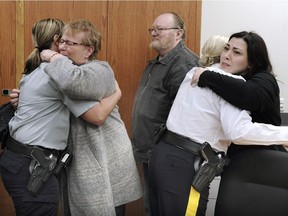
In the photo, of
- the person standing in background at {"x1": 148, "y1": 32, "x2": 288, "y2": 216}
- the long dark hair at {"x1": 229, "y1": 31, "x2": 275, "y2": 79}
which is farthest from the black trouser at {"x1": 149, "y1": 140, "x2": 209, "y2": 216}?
the long dark hair at {"x1": 229, "y1": 31, "x2": 275, "y2": 79}

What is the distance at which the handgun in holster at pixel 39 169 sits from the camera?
1.56m

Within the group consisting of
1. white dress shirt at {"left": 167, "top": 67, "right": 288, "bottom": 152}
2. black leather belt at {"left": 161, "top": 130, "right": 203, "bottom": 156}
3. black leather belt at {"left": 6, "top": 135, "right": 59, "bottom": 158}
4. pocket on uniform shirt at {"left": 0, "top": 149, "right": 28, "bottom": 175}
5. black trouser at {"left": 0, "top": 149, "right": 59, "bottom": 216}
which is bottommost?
black trouser at {"left": 0, "top": 149, "right": 59, "bottom": 216}

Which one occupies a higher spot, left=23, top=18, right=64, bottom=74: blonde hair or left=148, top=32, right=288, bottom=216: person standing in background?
left=23, top=18, right=64, bottom=74: blonde hair

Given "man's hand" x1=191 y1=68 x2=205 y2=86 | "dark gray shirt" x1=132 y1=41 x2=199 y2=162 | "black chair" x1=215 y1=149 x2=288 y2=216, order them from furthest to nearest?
"dark gray shirt" x1=132 y1=41 x2=199 y2=162, "man's hand" x1=191 y1=68 x2=205 y2=86, "black chair" x1=215 y1=149 x2=288 y2=216

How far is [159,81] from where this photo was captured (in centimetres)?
242

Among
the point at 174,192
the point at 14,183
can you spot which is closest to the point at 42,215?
the point at 14,183

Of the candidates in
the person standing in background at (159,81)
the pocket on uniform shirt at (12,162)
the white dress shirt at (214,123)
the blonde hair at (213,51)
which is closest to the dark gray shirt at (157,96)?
the person standing in background at (159,81)

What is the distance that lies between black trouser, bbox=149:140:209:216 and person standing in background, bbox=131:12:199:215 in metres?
0.66

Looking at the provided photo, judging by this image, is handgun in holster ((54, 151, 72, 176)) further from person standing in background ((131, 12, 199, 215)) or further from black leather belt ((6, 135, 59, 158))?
person standing in background ((131, 12, 199, 215))

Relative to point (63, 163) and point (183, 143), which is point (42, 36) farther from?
point (183, 143)

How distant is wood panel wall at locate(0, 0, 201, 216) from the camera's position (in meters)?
2.59

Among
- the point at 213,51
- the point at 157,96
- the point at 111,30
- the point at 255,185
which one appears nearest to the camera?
the point at 255,185

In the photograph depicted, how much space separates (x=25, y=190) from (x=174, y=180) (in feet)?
2.07

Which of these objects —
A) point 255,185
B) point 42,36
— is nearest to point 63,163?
point 42,36
